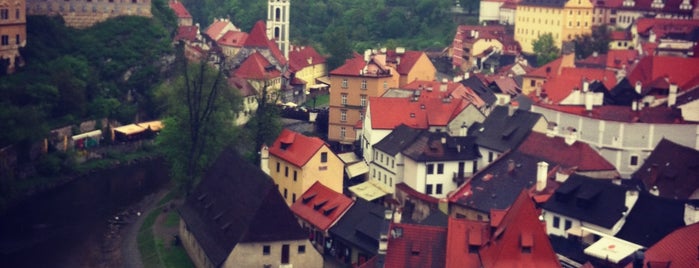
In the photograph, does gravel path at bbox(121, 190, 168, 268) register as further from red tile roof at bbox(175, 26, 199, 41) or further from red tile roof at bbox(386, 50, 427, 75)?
red tile roof at bbox(175, 26, 199, 41)

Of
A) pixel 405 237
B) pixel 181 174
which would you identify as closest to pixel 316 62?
pixel 181 174

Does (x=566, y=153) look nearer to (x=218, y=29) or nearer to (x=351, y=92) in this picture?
(x=351, y=92)

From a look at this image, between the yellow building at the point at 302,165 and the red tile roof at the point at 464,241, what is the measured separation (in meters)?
→ 18.7

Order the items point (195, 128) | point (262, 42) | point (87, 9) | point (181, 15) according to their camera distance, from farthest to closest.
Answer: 1. point (181, 15)
2. point (262, 42)
3. point (87, 9)
4. point (195, 128)

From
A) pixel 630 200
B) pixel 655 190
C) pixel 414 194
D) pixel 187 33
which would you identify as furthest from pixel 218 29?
pixel 630 200

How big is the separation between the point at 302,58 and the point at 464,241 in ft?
240

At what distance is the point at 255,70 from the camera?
98.4m

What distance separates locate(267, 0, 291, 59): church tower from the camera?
117 metres

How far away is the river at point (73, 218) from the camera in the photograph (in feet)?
184

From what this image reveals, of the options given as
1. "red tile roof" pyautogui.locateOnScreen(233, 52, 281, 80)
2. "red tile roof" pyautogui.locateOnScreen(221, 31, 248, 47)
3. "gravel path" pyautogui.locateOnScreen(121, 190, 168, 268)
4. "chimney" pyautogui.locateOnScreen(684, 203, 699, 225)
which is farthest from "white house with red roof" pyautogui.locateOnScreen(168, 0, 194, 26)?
"chimney" pyautogui.locateOnScreen(684, 203, 699, 225)

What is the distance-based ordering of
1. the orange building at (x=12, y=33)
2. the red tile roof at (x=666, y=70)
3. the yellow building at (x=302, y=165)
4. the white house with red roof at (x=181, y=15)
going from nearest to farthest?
the yellow building at (x=302, y=165) < the red tile roof at (x=666, y=70) < the orange building at (x=12, y=33) < the white house with red roof at (x=181, y=15)

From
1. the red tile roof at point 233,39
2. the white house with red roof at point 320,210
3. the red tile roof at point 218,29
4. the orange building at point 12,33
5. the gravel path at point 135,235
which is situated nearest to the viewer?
the white house with red roof at point 320,210

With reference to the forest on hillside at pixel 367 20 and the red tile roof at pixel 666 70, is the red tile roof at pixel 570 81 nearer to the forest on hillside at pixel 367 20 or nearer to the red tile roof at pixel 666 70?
the red tile roof at pixel 666 70

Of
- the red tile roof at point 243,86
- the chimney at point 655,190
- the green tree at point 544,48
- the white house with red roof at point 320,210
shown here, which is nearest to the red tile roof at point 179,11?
the green tree at point 544,48
